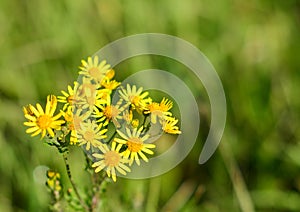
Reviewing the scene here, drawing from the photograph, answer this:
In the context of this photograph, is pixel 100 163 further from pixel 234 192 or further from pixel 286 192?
pixel 286 192

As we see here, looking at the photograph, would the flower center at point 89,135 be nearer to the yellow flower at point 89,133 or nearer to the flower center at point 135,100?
the yellow flower at point 89,133

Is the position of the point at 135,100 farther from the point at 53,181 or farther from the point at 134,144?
the point at 53,181

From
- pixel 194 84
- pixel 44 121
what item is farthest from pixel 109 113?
pixel 194 84

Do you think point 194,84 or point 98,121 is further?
point 194,84

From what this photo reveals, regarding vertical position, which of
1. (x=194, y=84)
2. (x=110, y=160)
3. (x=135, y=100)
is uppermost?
(x=194, y=84)

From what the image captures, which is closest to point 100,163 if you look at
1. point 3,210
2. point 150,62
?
point 3,210

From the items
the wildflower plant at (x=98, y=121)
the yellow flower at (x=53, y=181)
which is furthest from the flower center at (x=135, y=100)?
the yellow flower at (x=53, y=181)
